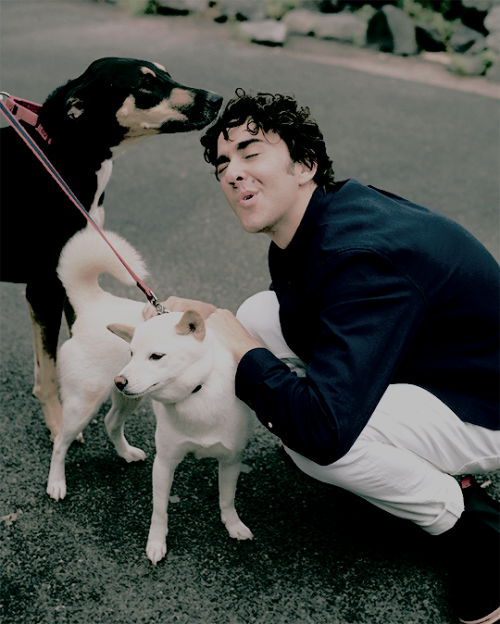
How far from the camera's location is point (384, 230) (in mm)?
1620

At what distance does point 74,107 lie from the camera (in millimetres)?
2191

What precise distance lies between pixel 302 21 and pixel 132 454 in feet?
23.4

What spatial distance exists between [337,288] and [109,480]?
1.13 m

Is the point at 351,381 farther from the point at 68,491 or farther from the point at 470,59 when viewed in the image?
the point at 470,59

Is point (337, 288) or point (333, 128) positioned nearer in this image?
point (337, 288)

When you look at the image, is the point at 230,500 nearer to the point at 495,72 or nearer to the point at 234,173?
Result: the point at 234,173

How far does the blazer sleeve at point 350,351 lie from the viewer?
5.08 ft

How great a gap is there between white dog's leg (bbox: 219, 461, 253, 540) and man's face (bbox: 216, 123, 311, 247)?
71cm

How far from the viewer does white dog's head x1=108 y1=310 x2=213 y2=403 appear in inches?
61.8

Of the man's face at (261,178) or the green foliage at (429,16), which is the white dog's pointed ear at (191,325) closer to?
the man's face at (261,178)

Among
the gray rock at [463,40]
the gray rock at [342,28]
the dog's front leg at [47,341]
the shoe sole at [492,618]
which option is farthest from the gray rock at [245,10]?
the shoe sole at [492,618]

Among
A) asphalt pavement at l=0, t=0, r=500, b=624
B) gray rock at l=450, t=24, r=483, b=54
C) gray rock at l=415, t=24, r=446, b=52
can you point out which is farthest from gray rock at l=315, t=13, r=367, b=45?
asphalt pavement at l=0, t=0, r=500, b=624

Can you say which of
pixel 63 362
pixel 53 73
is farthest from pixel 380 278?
pixel 53 73

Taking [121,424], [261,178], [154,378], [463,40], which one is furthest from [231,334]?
[463,40]
